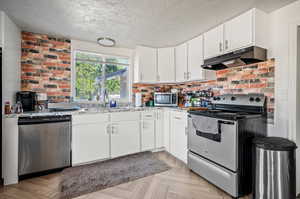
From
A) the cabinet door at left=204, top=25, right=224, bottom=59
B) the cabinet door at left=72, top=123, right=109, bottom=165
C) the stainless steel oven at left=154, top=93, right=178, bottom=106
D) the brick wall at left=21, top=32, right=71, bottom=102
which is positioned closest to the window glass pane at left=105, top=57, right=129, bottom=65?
the brick wall at left=21, top=32, right=71, bottom=102

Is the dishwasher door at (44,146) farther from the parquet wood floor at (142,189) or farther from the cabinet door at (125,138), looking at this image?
the cabinet door at (125,138)

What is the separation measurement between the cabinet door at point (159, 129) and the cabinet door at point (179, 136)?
0.32 m

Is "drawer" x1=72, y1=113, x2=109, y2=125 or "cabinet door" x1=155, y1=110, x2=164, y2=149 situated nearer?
"drawer" x1=72, y1=113, x2=109, y2=125

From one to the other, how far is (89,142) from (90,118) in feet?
1.34

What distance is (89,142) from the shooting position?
95.4 inches

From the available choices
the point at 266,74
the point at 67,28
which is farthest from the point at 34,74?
the point at 266,74

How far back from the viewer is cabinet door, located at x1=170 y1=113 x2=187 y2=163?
2.49 metres

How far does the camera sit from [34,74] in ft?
8.61

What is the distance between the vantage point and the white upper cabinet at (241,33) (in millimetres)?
1812

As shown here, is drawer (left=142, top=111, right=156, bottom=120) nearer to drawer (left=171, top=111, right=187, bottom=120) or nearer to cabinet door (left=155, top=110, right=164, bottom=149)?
cabinet door (left=155, top=110, right=164, bottom=149)

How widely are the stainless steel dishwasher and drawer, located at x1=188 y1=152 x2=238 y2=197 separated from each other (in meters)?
1.97

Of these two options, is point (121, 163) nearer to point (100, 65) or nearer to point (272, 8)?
point (100, 65)

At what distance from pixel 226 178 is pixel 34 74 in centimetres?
346

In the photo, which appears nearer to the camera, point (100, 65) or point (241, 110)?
point (241, 110)
